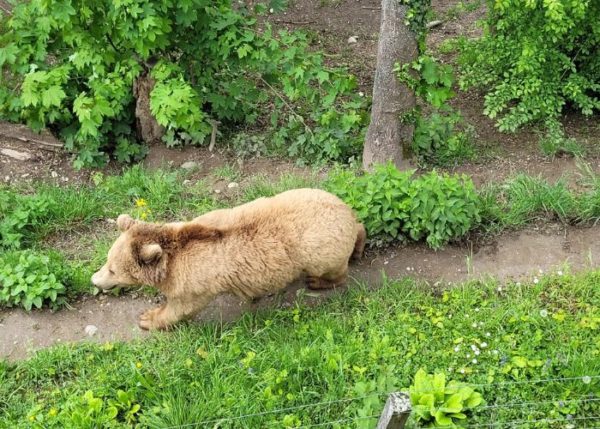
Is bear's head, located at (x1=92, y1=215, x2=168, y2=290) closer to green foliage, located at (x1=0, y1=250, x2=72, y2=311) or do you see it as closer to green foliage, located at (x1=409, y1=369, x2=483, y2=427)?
green foliage, located at (x1=0, y1=250, x2=72, y2=311)

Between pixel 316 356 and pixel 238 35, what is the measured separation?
145 inches

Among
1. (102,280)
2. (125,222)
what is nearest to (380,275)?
(125,222)

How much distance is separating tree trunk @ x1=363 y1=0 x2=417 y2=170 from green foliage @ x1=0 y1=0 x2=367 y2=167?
0.45 meters

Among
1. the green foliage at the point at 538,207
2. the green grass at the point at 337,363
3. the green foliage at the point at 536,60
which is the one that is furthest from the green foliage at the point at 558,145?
the green grass at the point at 337,363

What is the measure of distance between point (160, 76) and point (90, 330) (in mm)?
2750

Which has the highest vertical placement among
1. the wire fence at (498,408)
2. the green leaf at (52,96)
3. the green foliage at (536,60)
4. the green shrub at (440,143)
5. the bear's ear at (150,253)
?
the green foliage at (536,60)

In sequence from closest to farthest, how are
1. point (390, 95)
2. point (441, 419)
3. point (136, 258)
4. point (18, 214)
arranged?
point (441, 419)
point (136, 258)
point (18, 214)
point (390, 95)

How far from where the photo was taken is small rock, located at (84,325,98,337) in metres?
5.21

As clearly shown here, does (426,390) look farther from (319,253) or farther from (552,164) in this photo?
(552,164)

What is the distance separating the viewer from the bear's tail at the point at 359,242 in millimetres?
5442

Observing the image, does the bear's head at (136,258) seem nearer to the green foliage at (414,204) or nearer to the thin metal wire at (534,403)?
the green foliage at (414,204)

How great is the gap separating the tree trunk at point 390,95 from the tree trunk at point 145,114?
2.47m

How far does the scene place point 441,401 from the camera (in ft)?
13.5

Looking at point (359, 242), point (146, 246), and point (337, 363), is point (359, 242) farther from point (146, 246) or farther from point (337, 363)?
point (146, 246)
